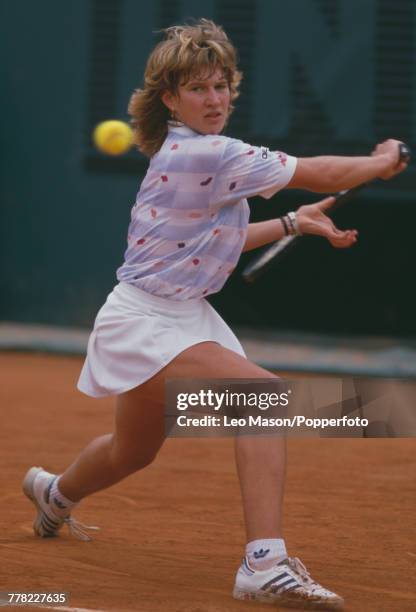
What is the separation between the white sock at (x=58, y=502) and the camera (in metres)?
4.26

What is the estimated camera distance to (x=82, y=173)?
9.93 m

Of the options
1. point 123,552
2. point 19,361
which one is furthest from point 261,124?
point 123,552

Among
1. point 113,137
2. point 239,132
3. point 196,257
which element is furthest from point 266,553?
point 239,132

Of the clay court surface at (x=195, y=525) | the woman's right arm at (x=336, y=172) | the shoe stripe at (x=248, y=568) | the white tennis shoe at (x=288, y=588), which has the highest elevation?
the woman's right arm at (x=336, y=172)

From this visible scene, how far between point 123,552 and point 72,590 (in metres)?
0.55

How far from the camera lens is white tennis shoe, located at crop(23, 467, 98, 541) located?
430 cm

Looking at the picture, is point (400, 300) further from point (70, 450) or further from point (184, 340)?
point (184, 340)

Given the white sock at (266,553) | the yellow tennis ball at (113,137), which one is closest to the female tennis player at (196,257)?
the white sock at (266,553)

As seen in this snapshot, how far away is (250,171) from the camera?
3.56 metres

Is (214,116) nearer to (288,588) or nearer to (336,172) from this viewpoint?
(336,172)

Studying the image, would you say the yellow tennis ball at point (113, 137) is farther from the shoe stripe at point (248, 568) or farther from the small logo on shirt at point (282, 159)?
the shoe stripe at point (248, 568)

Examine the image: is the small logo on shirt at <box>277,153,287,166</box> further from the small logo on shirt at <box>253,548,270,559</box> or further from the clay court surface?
the clay court surface

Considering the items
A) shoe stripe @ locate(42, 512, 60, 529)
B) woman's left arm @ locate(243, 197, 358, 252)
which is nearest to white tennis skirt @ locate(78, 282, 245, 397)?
woman's left arm @ locate(243, 197, 358, 252)

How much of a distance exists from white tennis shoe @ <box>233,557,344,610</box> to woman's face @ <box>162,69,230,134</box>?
1141 millimetres
